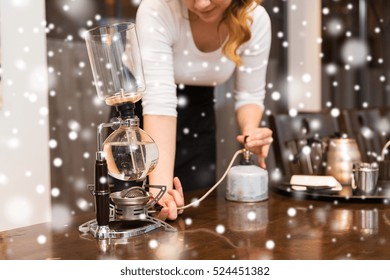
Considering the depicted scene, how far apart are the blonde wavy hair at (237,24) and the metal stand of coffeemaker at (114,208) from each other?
1.64 ft

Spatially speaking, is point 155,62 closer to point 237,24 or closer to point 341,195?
point 237,24

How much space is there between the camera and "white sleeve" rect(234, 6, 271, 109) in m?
1.31

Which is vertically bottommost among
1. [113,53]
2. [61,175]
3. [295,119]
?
[61,175]

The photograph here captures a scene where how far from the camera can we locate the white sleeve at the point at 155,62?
114cm

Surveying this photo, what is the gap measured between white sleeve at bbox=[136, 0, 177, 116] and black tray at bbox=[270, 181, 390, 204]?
0.30 meters

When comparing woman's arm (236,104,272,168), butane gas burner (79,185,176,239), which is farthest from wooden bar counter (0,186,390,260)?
woman's arm (236,104,272,168)

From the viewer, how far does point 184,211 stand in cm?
100

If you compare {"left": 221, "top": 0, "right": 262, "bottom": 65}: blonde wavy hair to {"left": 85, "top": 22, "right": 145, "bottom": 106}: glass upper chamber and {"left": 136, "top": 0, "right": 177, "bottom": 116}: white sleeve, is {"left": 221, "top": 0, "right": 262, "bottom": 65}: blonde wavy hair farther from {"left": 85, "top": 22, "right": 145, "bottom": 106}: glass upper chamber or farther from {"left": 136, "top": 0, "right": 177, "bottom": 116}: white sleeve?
{"left": 85, "top": 22, "right": 145, "bottom": 106}: glass upper chamber

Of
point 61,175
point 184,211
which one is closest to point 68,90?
point 61,175

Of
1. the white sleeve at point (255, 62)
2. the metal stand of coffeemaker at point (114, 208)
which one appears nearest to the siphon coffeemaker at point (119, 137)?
the metal stand of coffeemaker at point (114, 208)

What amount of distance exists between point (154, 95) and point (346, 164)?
1.62ft

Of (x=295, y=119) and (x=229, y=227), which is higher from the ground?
(x=295, y=119)
